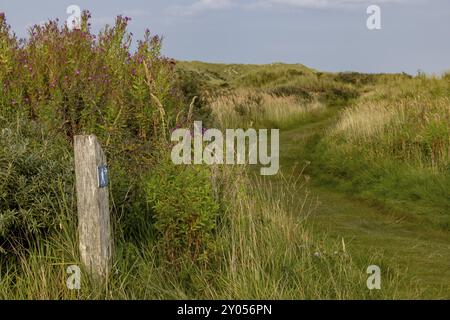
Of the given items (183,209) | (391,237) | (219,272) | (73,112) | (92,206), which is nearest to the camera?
(92,206)

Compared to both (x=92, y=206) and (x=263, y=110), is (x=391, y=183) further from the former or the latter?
(x=263, y=110)

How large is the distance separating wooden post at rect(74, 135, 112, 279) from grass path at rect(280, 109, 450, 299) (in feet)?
9.61

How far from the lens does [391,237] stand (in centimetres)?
966

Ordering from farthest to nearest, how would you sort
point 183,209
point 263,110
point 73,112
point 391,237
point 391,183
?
point 263,110 → point 391,183 → point 391,237 → point 73,112 → point 183,209

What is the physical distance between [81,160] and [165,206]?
1.00 metres

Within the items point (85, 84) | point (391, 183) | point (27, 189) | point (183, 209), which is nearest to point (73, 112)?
point (85, 84)

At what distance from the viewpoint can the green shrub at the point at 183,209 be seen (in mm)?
6539

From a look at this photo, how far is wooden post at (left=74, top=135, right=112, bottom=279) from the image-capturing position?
5.99m

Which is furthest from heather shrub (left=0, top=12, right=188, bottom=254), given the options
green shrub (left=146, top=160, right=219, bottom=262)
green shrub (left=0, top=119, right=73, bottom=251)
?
green shrub (left=146, top=160, right=219, bottom=262)

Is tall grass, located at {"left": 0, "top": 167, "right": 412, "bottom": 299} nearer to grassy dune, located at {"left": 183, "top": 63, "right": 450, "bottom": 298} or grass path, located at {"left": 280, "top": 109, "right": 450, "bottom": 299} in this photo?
grass path, located at {"left": 280, "top": 109, "right": 450, "bottom": 299}

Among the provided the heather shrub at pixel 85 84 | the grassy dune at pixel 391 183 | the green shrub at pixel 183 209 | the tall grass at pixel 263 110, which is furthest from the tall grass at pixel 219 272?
the tall grass at pixel 263 110

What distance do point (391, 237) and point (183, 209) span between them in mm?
4205

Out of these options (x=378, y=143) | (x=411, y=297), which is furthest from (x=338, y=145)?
(x=411, y=297)
